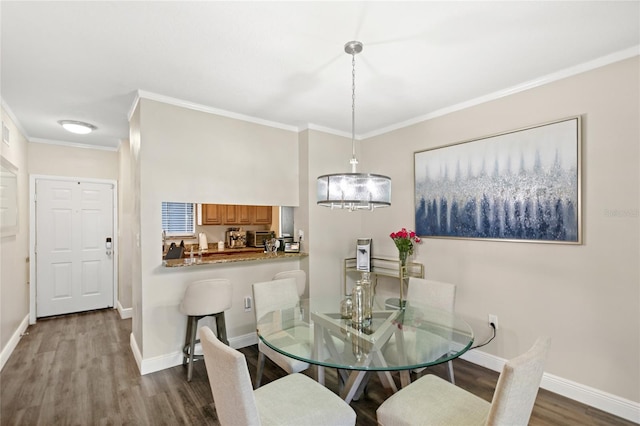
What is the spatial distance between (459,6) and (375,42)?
53 centimetres

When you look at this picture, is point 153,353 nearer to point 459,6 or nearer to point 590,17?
point 459,6

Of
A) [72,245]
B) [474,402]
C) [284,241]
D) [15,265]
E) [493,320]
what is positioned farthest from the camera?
[72,245]

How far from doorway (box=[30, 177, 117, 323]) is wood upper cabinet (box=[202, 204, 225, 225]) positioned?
4.45 ft

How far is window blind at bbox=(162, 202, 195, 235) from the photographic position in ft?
17.1

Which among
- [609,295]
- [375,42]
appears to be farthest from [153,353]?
[609,295]

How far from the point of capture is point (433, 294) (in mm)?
2730

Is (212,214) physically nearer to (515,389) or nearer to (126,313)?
(126,313)

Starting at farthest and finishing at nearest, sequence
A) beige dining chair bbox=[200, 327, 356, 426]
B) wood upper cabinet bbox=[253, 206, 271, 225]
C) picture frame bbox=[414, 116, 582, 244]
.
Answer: wood upper cabinet bbox=[253, 206, 271, 225]
picture frame bbox=[414, 116, 582, 244]
beige dining chair bbox=[200, 327, 356, 426]

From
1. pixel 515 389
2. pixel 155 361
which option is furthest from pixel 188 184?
pixel 515 389

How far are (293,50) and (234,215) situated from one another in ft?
12.2

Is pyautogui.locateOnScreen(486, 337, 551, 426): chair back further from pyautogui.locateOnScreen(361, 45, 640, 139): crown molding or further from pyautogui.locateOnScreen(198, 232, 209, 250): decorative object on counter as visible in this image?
pyautogui.locateOnScreen(198, 232, 209, 250): decorative object on counter

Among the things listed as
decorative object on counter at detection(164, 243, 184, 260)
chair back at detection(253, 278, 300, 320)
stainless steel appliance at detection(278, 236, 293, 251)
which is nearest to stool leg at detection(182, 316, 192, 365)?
decorative object on counter at detection(164, 243, 184, 260)

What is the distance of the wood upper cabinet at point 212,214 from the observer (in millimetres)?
5305

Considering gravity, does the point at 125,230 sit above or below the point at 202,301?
above
